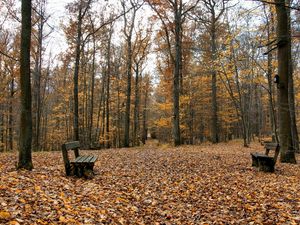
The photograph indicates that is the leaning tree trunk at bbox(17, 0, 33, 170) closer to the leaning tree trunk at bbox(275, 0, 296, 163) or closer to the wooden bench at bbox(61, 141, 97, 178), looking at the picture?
the wooden bench at bbox(61, 141, 97, 178)

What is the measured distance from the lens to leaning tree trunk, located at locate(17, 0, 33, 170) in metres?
7.27

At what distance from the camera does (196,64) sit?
95.0ft

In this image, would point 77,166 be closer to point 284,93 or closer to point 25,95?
point 25,95

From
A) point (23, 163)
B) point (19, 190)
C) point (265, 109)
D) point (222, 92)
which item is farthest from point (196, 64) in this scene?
point (19, 190)

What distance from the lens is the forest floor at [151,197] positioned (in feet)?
15.1

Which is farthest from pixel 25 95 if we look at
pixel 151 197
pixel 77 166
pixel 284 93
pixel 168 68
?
pixel 168 68

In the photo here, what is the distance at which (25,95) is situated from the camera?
7.27 metres

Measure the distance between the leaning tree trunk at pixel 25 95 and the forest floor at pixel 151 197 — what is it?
55cm

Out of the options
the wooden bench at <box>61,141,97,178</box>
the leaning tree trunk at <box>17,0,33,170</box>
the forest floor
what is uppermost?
the leaning tree trunk at <box>17,0,33,170</box>

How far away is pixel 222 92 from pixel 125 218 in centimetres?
2534

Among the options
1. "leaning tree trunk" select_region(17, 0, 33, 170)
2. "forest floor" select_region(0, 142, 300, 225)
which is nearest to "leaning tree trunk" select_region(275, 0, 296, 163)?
"forest floor" select_region(0, 142, 300, 225)

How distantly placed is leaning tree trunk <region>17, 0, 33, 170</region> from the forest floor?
55 centimetres

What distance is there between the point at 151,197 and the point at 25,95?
4.22m

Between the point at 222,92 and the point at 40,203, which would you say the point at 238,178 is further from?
the point at 222,92
